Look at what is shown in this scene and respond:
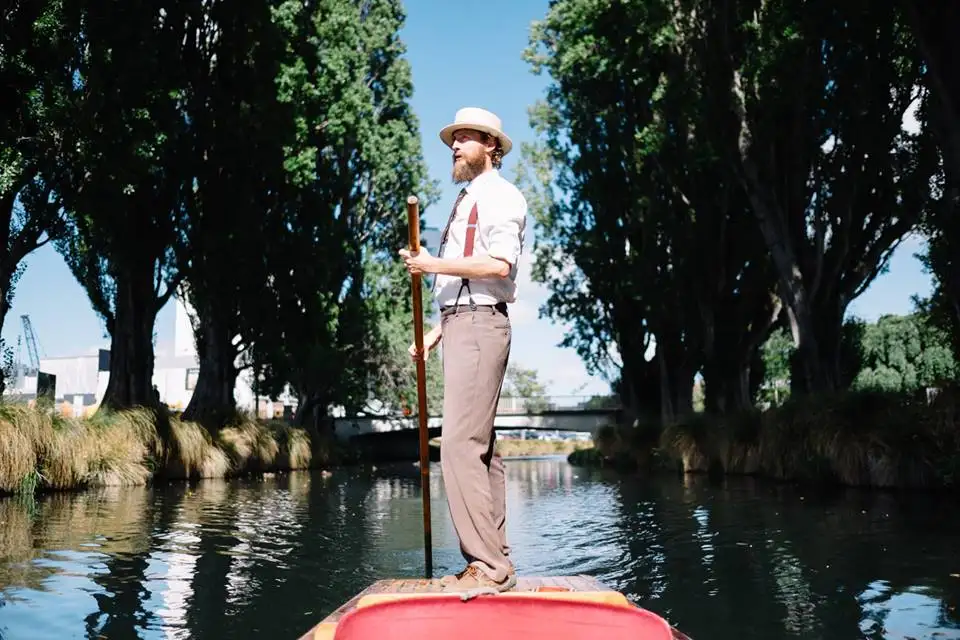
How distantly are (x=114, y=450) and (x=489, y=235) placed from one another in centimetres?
1300

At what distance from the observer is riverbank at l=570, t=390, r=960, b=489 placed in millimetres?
13617

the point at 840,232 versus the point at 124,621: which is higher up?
the point at 840,232

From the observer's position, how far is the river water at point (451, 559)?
570cm

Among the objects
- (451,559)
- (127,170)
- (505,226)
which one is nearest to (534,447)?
(127,170)

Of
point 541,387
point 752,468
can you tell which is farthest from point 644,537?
point 541,387

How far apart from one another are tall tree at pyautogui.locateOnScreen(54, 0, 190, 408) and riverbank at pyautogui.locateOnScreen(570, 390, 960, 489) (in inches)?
467

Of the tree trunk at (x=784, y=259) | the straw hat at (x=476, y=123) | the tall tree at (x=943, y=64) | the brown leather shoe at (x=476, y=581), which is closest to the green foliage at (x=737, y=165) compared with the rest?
the tree trunk at (x=784, y=259)

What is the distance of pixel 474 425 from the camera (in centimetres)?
438

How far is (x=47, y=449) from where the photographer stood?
13.8 meters

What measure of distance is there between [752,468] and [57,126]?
46.0 feet

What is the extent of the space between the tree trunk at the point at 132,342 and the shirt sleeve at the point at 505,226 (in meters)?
16.6

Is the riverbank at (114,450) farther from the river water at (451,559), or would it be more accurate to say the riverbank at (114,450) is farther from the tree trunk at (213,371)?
the tree trunk at (213,371)

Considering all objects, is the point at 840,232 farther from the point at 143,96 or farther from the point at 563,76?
the point at 143,96

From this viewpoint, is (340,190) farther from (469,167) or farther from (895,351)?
(895,351)
